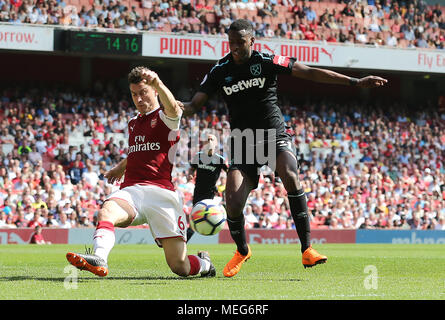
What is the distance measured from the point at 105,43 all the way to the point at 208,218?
17.5 meters

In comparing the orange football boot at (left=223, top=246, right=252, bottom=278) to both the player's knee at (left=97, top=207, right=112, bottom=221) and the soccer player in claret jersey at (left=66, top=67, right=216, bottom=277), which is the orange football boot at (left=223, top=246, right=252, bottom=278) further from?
the player's knee at (left=97, top=207, right=112, bottom=221)

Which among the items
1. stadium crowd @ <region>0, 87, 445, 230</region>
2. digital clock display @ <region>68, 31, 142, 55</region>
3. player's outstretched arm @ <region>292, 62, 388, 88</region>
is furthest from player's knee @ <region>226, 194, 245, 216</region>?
digital clock display @ <region>68, 31, 142, 55</region>

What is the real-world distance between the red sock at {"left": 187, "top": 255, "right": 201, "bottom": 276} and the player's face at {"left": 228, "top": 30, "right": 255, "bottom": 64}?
2157mm

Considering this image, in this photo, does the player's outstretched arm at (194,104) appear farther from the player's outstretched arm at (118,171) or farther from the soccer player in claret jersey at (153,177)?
the player's outstretched arm at (118,171)

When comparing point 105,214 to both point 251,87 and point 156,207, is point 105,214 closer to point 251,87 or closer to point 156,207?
point 156,207

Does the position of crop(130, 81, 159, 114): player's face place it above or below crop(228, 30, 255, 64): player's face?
below

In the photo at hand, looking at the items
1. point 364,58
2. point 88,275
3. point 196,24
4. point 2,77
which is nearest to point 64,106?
point 2,77

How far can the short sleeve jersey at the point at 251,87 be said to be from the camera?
850 centimetres

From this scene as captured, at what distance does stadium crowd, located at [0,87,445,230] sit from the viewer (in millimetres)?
21969

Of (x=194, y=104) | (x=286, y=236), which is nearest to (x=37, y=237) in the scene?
(x=286, y=236)

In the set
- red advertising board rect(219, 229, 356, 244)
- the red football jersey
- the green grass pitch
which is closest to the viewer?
the green grass pitch

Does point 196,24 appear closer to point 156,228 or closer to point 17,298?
point 156,228
